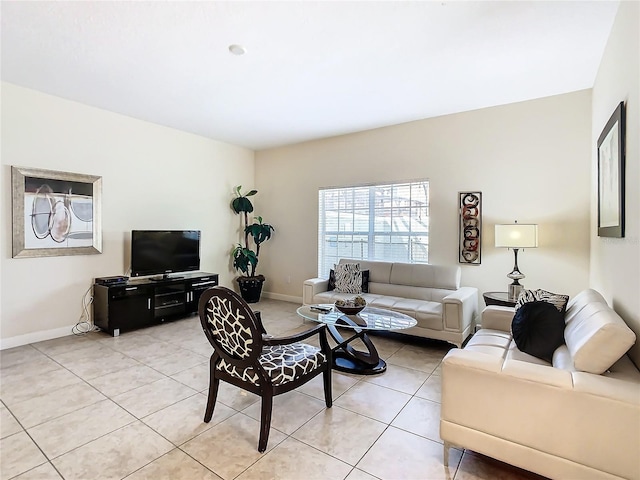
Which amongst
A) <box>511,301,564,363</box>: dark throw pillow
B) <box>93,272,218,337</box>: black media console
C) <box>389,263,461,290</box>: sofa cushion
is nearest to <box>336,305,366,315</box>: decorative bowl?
<box>511,301,564,363</box>: dark throw pillow

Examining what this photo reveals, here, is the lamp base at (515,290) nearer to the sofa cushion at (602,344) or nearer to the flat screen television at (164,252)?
the sofa cushion at (602,344)

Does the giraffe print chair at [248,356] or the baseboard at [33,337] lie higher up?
the giraffe print chair at [248,356]

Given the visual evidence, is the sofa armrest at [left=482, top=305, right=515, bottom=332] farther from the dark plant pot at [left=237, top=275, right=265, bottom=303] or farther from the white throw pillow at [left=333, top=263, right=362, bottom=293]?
the dark plant pot at [left=237, top=275, right=265, bottom=303]

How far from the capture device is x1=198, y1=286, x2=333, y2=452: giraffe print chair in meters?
1.92

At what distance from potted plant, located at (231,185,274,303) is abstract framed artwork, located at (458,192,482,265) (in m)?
3.30

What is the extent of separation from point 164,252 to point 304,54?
3304 millimetres

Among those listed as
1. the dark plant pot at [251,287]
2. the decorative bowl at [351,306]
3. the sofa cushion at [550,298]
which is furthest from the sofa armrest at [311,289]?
the sofa cushion at [550,298]

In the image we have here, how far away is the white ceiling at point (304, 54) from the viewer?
236cm

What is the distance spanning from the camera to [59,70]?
10.7 ft

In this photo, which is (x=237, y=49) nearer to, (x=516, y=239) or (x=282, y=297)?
(x=516, y=239)

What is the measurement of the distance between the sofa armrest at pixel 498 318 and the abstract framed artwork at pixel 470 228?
148cm

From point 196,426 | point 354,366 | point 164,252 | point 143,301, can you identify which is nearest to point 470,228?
point 354,366

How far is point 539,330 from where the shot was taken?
2.19 m

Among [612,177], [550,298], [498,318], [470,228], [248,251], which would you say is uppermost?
[612,177]
